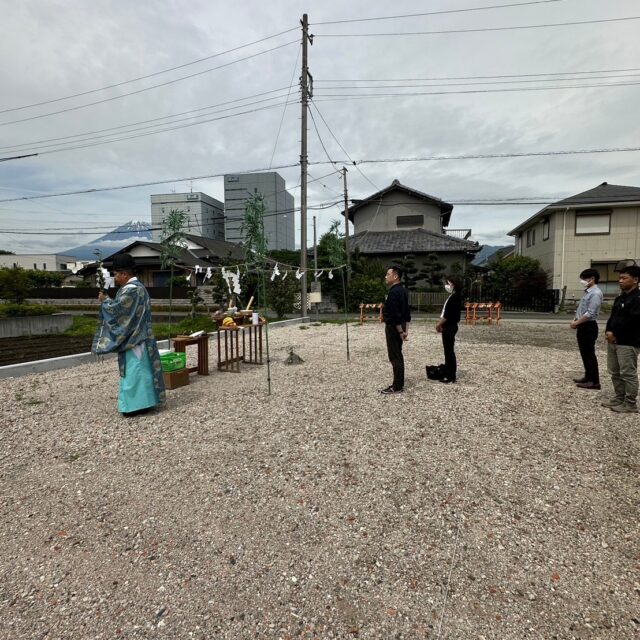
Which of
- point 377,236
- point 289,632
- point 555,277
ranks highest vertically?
point 377,236

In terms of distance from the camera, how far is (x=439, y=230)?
26.8 metres

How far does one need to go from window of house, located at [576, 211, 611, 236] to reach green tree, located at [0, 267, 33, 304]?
81.6ft

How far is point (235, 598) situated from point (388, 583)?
2.37 feet

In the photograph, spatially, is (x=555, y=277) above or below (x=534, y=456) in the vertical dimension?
above

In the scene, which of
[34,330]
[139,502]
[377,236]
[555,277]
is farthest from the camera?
[377,236]

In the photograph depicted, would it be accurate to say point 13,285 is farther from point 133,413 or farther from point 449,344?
point 449,344

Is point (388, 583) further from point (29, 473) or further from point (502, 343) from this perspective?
point (502, 343)

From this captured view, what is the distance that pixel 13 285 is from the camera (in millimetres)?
14805

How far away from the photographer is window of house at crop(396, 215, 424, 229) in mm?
26281

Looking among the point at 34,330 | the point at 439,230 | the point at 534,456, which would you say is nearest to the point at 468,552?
the point at 534,456

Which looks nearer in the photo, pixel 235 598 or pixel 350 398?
pixel 235 598

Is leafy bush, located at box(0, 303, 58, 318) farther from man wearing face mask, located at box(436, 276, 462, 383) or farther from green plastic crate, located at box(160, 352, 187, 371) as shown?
man wearing face mask, located at box(436, 276, 462, 383)

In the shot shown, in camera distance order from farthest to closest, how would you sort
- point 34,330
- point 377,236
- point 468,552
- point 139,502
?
1. point 377,236
2. point 34,330
3. point 139,502
4. point 468,552

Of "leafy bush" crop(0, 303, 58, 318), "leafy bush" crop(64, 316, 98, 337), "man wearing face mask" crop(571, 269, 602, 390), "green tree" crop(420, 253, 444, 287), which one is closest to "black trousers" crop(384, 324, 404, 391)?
"man wearing face mask" crop(571, 269, 602, 390)
